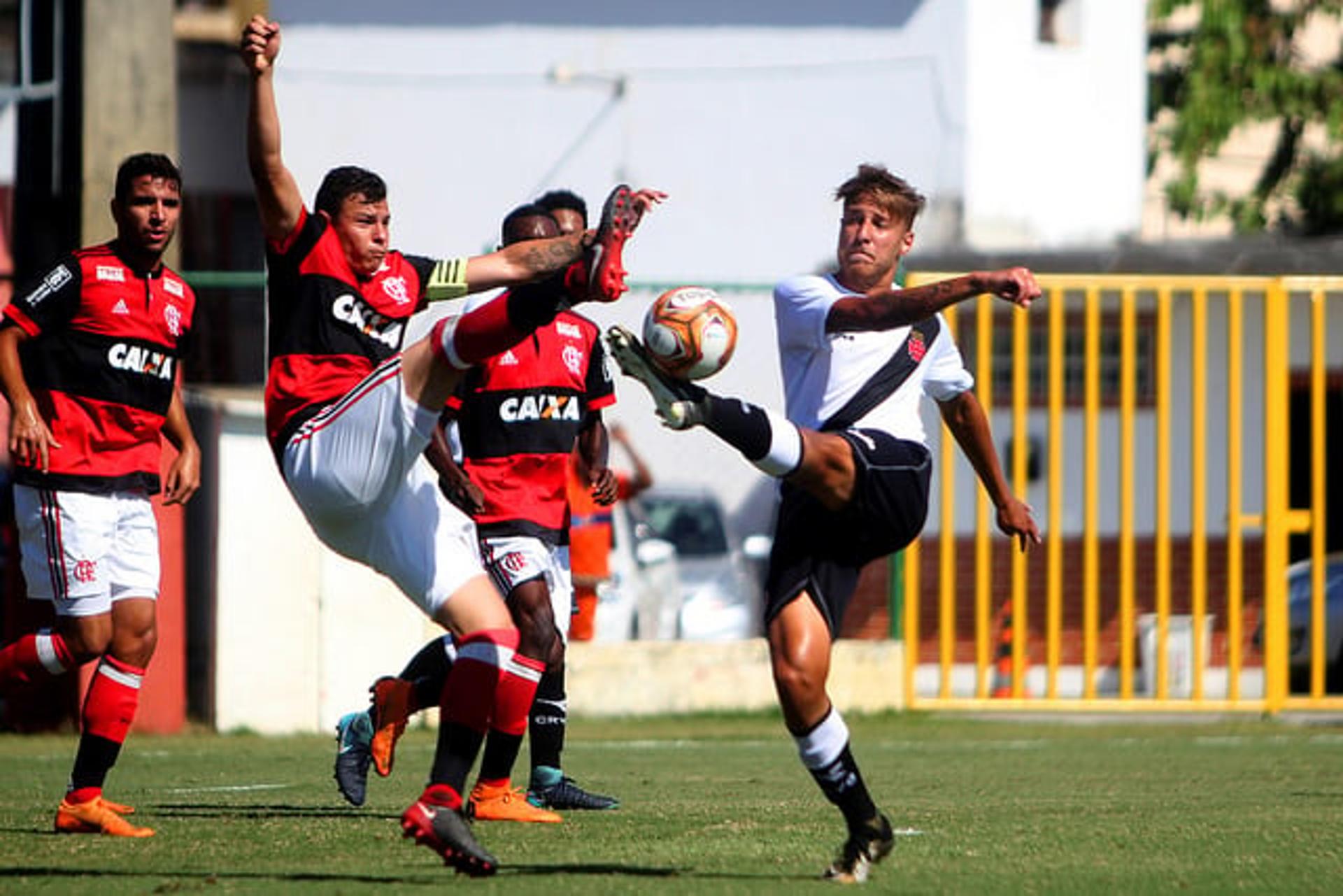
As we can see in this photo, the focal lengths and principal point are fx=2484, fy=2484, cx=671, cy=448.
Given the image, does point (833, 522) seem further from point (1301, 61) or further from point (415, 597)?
point (1301, 61)

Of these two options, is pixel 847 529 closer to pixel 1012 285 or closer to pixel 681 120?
pixel 1012 285

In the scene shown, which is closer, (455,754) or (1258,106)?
(455,754)

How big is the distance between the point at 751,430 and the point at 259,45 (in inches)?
76.2

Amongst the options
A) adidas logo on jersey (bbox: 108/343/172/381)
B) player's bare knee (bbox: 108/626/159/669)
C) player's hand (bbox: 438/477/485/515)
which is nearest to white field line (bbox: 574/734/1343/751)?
player's hand (bbox: 438/477/485/515)

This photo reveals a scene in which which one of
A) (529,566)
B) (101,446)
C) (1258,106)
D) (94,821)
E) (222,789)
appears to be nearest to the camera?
(94,821)

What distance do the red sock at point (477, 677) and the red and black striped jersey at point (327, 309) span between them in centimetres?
105

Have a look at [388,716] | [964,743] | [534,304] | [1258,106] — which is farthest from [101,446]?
[1258,106]

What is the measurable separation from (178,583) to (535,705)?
5302mm

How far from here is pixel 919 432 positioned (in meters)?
7.65

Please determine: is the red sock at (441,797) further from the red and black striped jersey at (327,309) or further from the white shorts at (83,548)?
the white shorts at (83,548)

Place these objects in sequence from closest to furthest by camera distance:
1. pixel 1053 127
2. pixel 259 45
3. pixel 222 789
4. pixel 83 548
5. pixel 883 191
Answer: pixel 259 45 < pixel 883 191 < pixel 83 548 < pixel 222 789 < pixel 1053 127

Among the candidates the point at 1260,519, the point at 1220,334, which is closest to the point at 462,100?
the point at 1220,334

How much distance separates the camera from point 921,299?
7199 mm

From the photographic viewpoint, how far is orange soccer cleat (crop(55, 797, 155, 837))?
8258 mm
